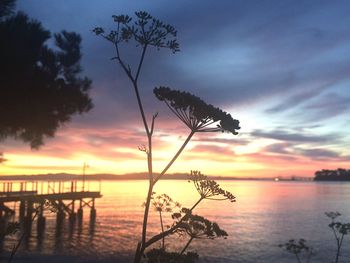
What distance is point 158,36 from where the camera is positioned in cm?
530

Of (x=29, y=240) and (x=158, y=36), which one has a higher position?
(x=158, y=36)

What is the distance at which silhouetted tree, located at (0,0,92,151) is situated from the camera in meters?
21.9

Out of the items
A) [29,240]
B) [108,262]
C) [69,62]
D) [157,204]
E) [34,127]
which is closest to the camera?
[157,204]

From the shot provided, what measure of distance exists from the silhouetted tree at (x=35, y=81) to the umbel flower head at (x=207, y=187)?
18.2 metres

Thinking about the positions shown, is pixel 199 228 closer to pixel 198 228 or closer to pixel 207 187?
pixel 198 228

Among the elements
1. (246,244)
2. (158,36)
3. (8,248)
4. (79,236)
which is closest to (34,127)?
(8,248)

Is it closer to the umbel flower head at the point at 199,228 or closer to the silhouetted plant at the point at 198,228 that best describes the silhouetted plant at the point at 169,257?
the silhouetted plant at the point at 198,228

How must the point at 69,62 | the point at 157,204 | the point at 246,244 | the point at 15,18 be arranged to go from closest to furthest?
1. the point at 157,204
2. the point at 15,18
3. the point at 69,62
4. the point at 246,244

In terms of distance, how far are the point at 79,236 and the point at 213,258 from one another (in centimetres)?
1817

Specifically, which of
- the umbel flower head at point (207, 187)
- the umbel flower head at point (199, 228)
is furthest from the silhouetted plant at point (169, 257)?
the umbel flower head at point (207, 187)

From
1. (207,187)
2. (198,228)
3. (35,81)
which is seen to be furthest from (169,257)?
(35,81)

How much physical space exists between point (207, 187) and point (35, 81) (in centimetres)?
2019

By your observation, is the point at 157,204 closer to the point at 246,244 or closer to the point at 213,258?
the point at 213,258

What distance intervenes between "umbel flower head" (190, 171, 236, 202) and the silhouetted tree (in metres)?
18.2
